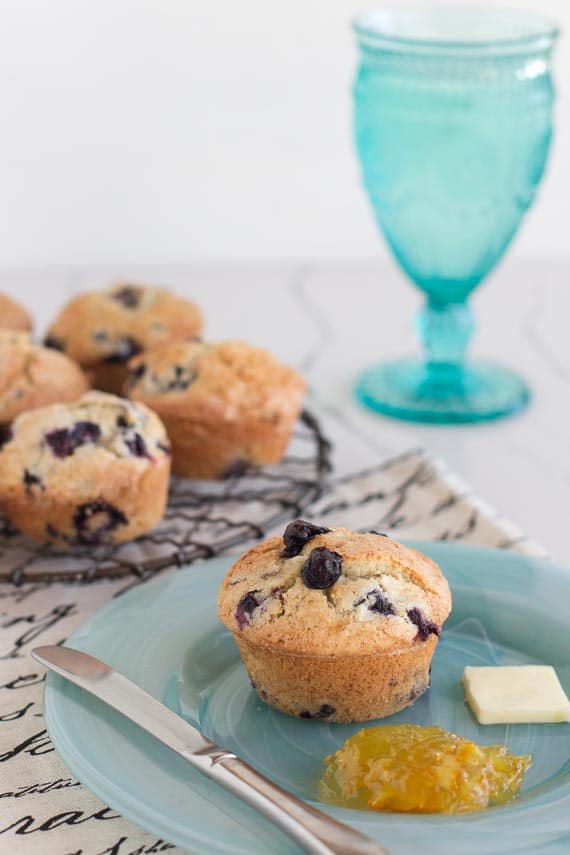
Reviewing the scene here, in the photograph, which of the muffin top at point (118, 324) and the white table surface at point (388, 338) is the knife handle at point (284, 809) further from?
the muffin top at point (118, 324)

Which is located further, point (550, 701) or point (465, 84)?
point (465, 84)

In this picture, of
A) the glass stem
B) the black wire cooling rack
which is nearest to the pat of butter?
the black wire cooling rack

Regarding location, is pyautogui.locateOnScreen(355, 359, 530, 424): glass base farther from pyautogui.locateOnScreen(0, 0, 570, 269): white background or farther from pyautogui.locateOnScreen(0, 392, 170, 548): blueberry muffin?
pyautogui.locateOnScreen(0, 0, 570, 269): white background

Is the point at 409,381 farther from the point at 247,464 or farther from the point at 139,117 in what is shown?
the point at 139,117

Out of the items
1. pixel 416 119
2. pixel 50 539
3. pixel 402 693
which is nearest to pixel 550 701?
pixel 402 693

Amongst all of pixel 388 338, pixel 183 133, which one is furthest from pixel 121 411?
pixel 183 133

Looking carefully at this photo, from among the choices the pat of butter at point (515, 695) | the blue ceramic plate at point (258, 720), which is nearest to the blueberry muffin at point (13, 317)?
the blue ceramic plate at point (258, 720)
